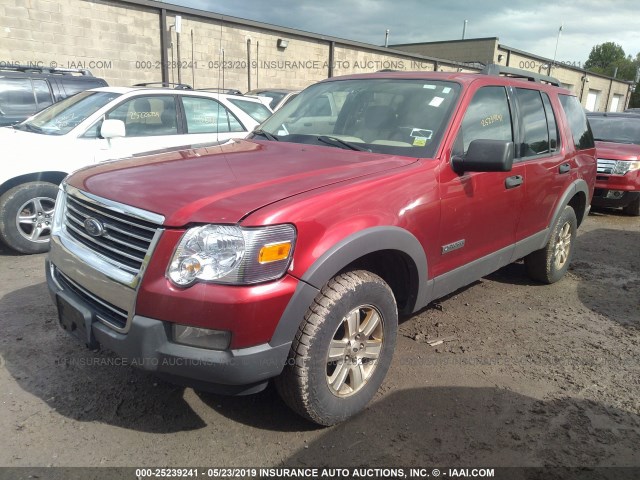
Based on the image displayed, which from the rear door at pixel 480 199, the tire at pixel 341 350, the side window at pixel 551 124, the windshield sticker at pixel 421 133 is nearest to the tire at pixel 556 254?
the side window at pixel 551 124

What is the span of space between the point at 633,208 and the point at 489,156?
23.8ft

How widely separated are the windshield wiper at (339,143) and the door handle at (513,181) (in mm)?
1131

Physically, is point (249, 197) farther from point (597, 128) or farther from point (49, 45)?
point (49, 45)

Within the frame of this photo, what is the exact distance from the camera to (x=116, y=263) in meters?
2.29

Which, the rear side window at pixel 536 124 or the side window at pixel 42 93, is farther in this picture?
the side window at pixel 42 93

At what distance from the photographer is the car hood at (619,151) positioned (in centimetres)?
802

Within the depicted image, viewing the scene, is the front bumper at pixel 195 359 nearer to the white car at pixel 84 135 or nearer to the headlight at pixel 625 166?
the white car at pixel 84 135

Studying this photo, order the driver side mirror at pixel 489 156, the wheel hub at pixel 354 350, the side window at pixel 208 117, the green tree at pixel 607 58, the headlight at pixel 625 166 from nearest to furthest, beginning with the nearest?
1. the wheel hub at pixel 354 350
2. the driver side mirror at pixel 489 156
3. the side window at pixel 208 117
4. the headlight at pixel 625 166
5. the green tree at pixel 607 58

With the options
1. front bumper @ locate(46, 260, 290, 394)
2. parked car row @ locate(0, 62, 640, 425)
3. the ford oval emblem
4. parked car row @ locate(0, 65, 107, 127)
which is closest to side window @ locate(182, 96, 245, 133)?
parked car row @ locate(0, 62, 640, 425)

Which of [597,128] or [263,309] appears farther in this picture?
[597,128]

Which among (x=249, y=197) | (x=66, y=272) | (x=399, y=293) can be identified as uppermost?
(x=249, y=197)

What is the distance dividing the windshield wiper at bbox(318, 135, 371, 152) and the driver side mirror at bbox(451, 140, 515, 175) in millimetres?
644

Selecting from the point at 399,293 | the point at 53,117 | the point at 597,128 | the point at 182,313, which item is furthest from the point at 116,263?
the point at 597,128

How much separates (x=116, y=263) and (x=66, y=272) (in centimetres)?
49
